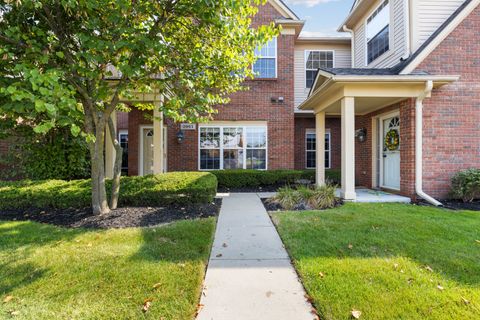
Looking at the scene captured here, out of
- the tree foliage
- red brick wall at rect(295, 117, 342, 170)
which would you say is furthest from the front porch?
red brick wall at rect(295, 117, 342, 170)

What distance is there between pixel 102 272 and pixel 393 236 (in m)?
4.23

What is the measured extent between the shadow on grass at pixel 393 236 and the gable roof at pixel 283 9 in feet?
27.6

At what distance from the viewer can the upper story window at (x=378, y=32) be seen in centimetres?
916

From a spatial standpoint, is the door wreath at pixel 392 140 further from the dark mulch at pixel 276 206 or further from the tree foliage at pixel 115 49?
the tree foliage at pixel 115 49

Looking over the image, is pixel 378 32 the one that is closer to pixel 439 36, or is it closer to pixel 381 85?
pixel 439 36

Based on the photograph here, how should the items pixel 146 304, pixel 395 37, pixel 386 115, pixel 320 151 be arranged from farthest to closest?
pixel 320 151, pixel 386 115, pixel 395 37, pixel 146 304

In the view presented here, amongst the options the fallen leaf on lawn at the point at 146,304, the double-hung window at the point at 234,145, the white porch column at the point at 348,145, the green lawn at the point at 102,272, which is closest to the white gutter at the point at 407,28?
the white porch column at the point at 348,145

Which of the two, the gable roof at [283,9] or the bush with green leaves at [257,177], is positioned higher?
A: the gable roof at [283,9]

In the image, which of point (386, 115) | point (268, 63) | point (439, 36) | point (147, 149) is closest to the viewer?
point (439, 36)

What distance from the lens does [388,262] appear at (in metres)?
3.43

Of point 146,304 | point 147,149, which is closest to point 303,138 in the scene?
point 147,149

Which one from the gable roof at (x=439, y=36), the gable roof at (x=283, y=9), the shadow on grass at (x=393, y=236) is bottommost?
the shadow on grass at (x=393, y=236)

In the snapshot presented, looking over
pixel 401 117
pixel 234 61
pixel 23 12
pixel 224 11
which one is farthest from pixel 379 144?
pixel 23 12

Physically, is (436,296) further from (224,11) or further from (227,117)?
(227,117)
